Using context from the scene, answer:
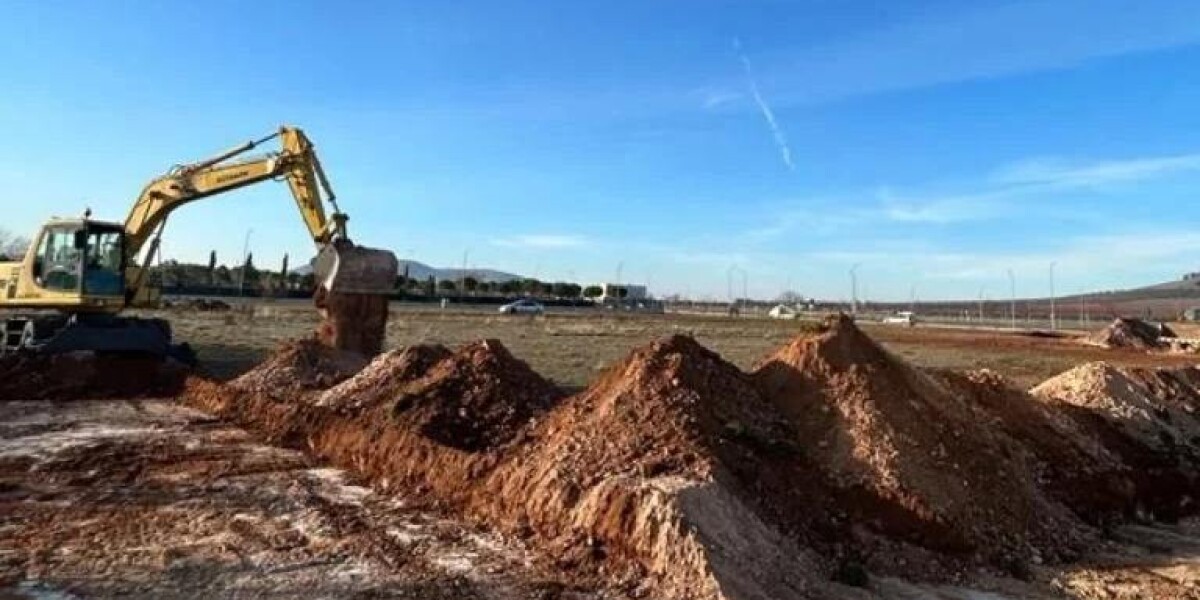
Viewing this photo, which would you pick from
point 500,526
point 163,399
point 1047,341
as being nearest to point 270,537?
point 500,526

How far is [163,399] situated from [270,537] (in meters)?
11.2

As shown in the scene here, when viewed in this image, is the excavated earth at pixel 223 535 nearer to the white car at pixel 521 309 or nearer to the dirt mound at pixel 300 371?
the dirt mound at pixel 300 371

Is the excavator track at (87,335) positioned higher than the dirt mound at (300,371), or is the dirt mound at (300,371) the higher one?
the excavator track at (87,335)

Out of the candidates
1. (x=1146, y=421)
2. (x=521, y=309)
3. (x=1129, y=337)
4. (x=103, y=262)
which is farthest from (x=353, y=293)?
(x=521, y=309)

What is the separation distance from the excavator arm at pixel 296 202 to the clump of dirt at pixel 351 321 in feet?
0.72

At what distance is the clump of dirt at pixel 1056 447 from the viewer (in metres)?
10.5

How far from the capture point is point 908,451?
29.8 feet

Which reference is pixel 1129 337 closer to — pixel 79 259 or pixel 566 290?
pixel 79 259

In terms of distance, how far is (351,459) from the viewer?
1147 centimetres

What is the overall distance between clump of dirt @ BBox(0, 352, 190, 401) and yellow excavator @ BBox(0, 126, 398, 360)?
35 cm

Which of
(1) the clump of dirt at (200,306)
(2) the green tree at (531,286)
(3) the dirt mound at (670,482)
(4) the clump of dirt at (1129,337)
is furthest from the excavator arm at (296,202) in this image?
(2) the green tree at (531,286)

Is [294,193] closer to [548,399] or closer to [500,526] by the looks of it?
[548,399]

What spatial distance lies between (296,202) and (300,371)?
17.2ft

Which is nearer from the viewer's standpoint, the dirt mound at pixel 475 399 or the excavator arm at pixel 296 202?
the dirt mound at pixel 475 399
